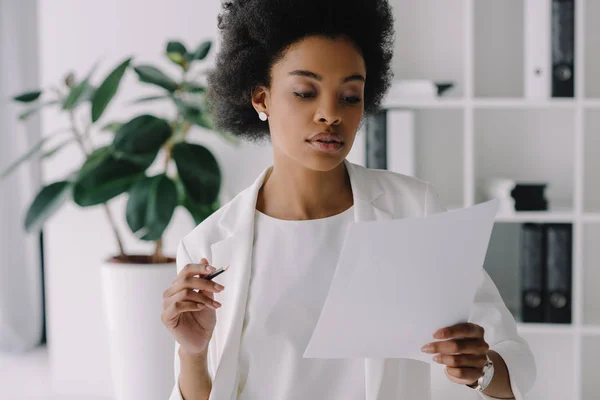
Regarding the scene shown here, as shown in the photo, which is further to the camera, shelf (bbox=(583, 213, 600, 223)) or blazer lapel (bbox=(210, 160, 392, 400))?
shelf (bbox=(583, 213, 600, 223))

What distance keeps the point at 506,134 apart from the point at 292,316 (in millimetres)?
1966

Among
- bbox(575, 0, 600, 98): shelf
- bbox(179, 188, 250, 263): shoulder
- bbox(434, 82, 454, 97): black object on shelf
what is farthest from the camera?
bbox(575, 0, 600, 98): shelf

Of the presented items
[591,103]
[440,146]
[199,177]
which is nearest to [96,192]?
[199,177]

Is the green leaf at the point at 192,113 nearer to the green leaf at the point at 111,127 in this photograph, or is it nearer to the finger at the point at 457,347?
the green leaf at the point at 111,127

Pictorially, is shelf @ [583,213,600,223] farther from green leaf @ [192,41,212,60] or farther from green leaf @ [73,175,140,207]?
green leaf @ [73,175,140,207]

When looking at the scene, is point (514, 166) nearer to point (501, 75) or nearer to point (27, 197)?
point (501, 75)

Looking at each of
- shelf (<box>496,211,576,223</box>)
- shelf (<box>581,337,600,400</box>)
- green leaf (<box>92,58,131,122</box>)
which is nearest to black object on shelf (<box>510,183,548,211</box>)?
shelf (<box>496,211,576,223</box>)

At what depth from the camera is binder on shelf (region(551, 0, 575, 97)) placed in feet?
8.72

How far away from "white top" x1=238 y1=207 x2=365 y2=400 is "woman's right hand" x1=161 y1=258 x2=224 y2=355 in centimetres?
7

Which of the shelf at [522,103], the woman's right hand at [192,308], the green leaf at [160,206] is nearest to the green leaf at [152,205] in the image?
the green leaf at [160,206]

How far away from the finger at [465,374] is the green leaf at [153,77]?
6.32 feet

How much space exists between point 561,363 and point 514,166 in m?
0.80

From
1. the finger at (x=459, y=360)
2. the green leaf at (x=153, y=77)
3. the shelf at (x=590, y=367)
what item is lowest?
the shelf at (x=590, y=367)

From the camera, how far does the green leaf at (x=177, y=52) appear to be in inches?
110
